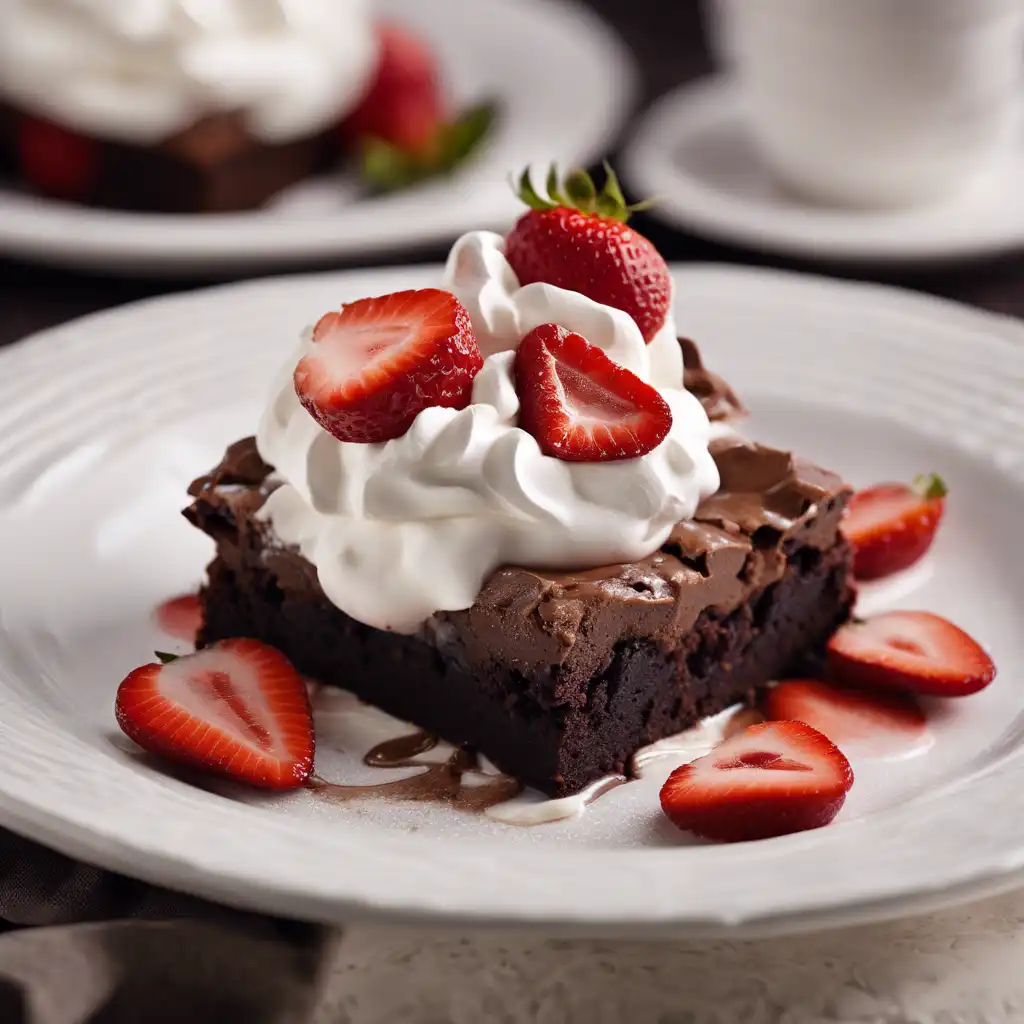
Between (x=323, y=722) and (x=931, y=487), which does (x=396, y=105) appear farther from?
(x=323, y=722)

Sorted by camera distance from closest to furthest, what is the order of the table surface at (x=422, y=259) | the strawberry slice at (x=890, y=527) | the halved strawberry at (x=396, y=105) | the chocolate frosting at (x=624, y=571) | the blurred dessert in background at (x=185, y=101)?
1. the chocolate frosting at (x=624, y=571)
2. the strawberry slice at (x=890, y=527)
3. the table surface at (x=422, y=259)
4. the blurred dessert in background at (x=185, y=101)
5. the halved strawberry at (x=396, y=105)

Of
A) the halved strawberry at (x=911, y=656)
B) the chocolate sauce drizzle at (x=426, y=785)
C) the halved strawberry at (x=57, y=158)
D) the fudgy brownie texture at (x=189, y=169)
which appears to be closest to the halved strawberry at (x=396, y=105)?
the fudgy brownie texture at (x=189, y=169)

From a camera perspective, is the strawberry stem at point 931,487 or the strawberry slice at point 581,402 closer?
the strawberry slice at point 581,402

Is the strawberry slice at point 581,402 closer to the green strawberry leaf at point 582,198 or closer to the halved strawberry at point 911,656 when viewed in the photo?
the green strawberry leaf at point 582,198

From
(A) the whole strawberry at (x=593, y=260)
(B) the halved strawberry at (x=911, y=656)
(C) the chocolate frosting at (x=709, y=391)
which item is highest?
(A) the whole strawberry at (x=593, y=260)

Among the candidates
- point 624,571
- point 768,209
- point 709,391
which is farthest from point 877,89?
point 624,571

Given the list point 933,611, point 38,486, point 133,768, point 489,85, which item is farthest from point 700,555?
point 489,85

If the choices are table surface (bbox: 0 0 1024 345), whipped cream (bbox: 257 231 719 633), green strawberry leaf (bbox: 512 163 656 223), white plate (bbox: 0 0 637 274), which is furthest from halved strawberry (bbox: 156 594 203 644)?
white plate (bbox: 0 0 637 274)
